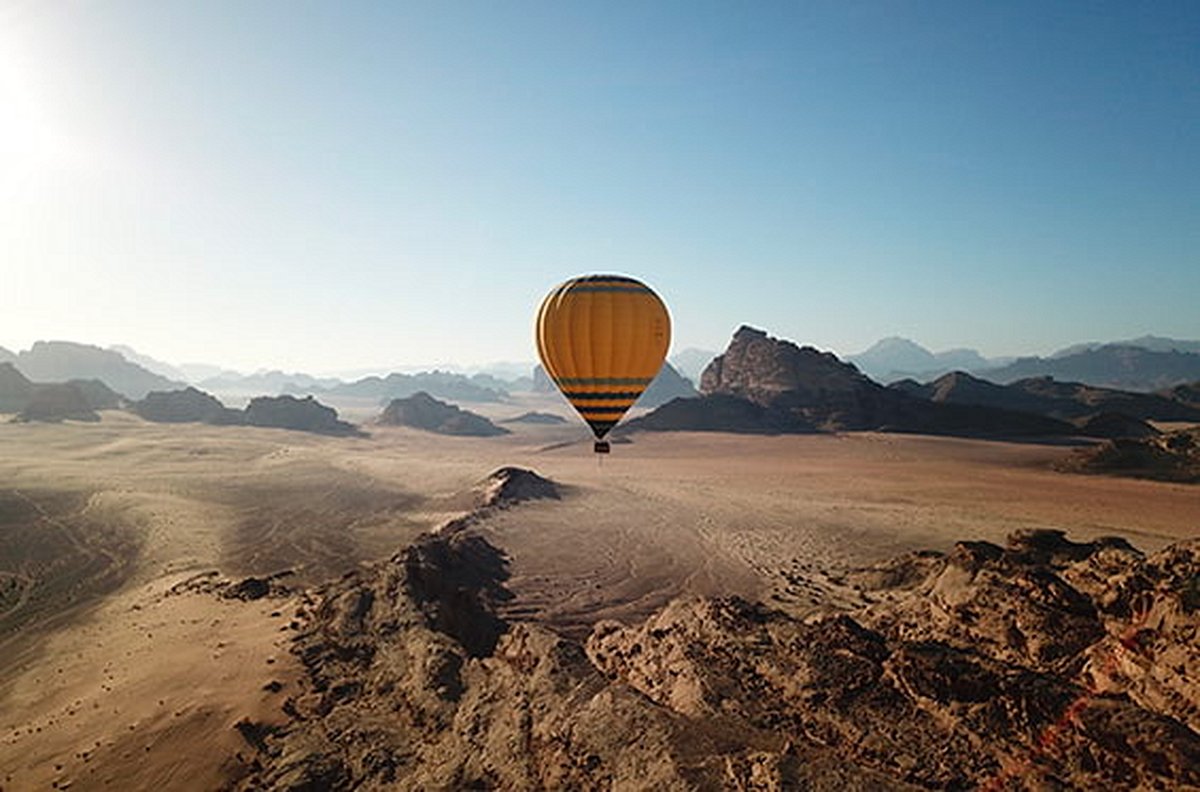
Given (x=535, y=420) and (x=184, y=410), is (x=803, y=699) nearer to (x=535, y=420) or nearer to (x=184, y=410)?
(x=184, y=410)

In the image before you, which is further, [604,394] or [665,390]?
[665,390]

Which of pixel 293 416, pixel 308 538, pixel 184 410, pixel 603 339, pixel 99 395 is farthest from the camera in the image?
pixel 99 395

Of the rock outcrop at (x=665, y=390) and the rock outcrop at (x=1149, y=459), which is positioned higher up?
the rock outcrop at (x=665, y=390)

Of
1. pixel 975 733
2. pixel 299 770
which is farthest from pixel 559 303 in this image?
pixel 975 733

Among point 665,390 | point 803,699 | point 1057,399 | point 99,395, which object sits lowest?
point 803,699

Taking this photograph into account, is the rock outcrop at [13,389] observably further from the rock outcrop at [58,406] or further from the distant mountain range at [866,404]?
the distant mountain range at [866,404]

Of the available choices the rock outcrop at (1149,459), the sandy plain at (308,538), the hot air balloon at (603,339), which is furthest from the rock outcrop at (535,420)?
the hot air balloon at (603,339)

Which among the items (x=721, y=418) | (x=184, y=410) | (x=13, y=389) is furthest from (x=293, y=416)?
(x=721, y=418)

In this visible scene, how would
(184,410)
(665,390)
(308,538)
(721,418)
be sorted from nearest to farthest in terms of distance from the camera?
(308,538)
(721,418)
(184,410)
(665,390)
